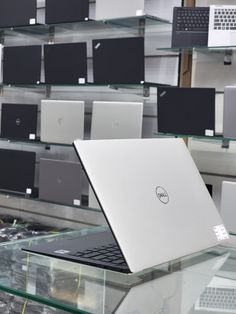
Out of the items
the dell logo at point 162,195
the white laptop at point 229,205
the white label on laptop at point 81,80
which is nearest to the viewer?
the dell logo at point 162,195

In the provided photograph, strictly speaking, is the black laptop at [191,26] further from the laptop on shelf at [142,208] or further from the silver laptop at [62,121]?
the laptop on shelf at [142,208]

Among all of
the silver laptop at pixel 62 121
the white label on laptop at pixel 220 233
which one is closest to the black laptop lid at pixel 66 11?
the silver laptop at pixel 62 121

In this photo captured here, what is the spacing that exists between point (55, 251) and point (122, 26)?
5.93 feet

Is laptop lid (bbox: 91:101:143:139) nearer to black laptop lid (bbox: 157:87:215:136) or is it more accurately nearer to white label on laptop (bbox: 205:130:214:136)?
black laptop lid (bbox: 157:87:215:136)

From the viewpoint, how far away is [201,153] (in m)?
2.30

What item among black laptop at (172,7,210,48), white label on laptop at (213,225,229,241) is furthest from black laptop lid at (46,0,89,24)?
white label on laptop at (213,225,229,241)

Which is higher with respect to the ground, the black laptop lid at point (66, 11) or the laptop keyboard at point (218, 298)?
the black laptop lid at point (66, 11)

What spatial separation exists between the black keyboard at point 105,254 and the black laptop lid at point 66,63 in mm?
1687

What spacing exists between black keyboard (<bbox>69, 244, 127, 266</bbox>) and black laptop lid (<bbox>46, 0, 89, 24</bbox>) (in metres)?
1.84

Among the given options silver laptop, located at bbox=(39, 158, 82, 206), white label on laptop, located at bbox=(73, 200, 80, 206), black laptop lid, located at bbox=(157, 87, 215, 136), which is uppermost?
black laptop lid, located at bbox=(157, 87, 215, 136)

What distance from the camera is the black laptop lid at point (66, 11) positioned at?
257 centimetres

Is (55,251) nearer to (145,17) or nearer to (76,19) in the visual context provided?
(145,17)

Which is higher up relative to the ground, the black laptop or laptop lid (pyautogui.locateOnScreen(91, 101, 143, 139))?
the black laptop

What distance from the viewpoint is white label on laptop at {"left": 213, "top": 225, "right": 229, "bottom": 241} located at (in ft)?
3.29
